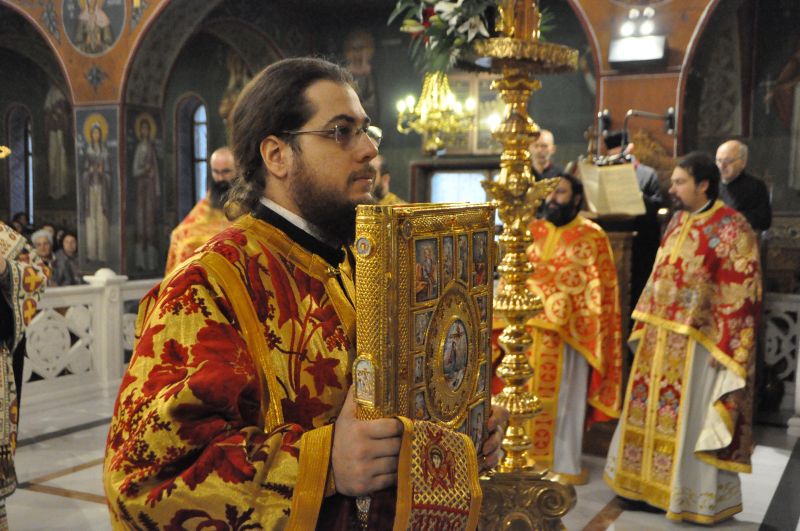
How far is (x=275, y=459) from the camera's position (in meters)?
1.21

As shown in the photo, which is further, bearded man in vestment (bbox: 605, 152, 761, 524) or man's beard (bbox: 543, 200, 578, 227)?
man's beard (bbox: 543, 200, 578, 227)

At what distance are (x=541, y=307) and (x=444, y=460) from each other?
1779 millimetres

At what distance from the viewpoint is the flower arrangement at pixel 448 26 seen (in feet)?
9.18

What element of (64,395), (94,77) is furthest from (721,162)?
(94,77)

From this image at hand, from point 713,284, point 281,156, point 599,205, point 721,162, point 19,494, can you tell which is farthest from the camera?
point 721,162

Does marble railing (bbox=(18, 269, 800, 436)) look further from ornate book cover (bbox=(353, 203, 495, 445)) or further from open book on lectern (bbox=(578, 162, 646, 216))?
ornate book cover (bbox=(353, 203, 495, 445))

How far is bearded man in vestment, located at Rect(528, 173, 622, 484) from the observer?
4.72 metres

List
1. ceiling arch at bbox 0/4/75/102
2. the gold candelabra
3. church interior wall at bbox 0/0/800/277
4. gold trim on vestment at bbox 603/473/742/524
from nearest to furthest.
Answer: the gold candelabra
gold trim on vestment at bbox 603/473/742/524
church interior wall at bbox 0/0/800/277
ceiling arch at bbox 0/4/75/102

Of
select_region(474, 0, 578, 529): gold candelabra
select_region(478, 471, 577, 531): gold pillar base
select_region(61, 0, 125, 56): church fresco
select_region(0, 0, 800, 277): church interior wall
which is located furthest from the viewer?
select_region(61, 0, 125, 56): church fresco

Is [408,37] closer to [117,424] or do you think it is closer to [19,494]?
[19,494]

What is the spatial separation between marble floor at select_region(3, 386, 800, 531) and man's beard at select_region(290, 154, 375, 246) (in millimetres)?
3012

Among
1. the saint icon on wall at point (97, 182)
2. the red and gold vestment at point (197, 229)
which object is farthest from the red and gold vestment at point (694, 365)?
the saint icon on wall at point (97, 182)

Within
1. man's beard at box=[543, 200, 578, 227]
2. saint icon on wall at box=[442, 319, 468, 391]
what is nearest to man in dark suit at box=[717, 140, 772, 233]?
man's beard at box=[543, 200, 578, 227]

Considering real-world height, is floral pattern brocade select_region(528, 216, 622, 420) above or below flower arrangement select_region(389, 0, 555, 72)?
below
